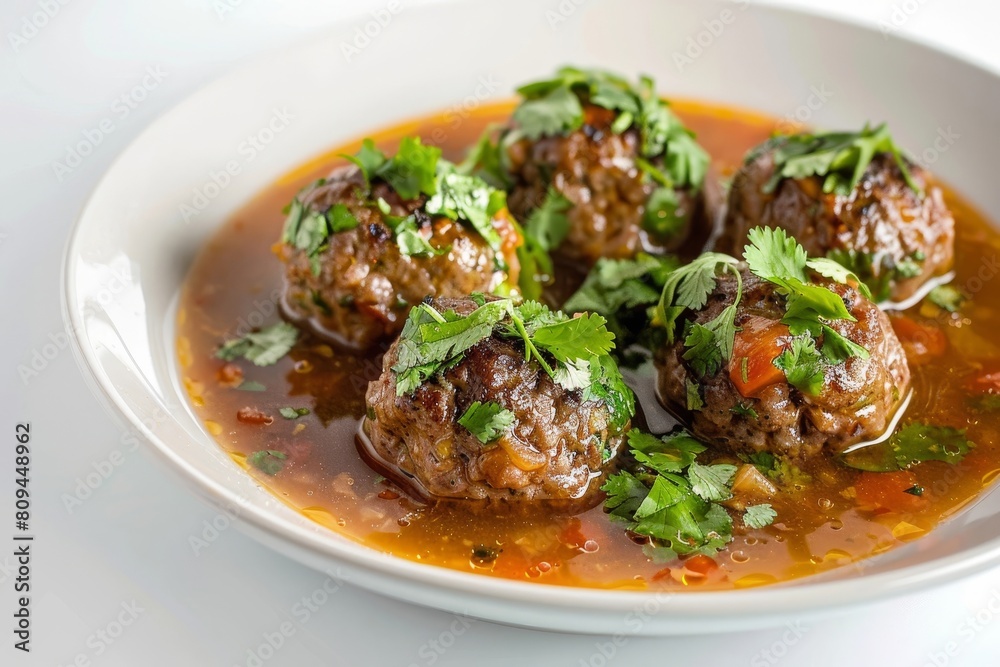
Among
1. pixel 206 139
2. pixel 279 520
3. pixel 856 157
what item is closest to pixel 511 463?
pixel 279 520

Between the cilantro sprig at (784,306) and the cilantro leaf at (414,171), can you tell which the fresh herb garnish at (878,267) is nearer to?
the cilantro sprig at (784,306)

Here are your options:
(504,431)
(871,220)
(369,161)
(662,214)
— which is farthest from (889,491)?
(369,161)

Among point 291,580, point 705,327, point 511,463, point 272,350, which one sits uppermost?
point 705,327

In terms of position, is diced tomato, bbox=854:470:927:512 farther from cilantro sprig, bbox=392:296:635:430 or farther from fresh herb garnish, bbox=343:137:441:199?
fresh herb garnish, bbox=343:137:441:199

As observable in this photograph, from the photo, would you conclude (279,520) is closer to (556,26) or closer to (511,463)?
(511,463)

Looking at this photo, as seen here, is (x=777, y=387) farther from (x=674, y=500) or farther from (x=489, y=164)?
(x=489, y=164)

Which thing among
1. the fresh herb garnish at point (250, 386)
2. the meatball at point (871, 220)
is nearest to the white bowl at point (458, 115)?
the fresh herb garnish at point (250, 386)
